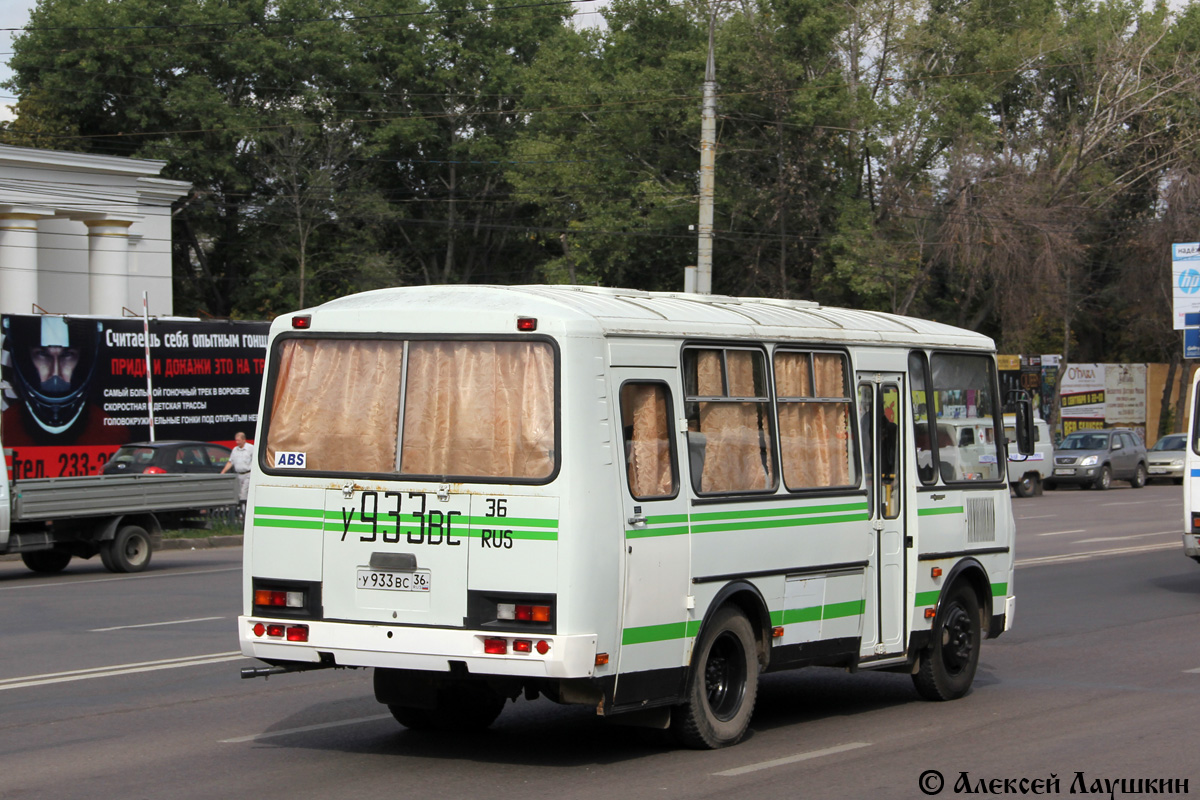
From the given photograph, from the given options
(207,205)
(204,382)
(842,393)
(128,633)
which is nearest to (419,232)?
(207,205)

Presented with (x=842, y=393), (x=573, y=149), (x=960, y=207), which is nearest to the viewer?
(x=842, y=393)

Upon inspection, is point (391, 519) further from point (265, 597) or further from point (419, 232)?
point (419, 232)

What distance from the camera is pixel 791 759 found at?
8.05 m

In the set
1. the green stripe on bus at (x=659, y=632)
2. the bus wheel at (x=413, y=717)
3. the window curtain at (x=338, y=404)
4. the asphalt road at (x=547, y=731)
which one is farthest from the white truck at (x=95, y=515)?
the green stripe on bus at (x=659, y=632)

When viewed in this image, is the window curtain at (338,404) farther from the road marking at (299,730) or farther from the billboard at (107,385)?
the billboard at (107,385)

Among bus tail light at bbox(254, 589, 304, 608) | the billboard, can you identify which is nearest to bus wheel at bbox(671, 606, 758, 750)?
bus tail light at bbox(254, 589, 304, 608)

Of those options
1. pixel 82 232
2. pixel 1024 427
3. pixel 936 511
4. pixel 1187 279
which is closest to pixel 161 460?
pixel 1024 427

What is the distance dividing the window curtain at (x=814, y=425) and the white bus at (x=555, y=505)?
0.02m

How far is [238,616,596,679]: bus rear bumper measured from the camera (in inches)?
281

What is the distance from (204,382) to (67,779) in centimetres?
2622

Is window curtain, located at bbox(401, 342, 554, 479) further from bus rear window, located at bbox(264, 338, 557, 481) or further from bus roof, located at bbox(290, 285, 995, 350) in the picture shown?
bus roof, located at bbox(290, 285, 995, 350)

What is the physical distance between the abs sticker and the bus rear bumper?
827 mm

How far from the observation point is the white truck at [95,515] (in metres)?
18.0

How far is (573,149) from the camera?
53.4 meters
